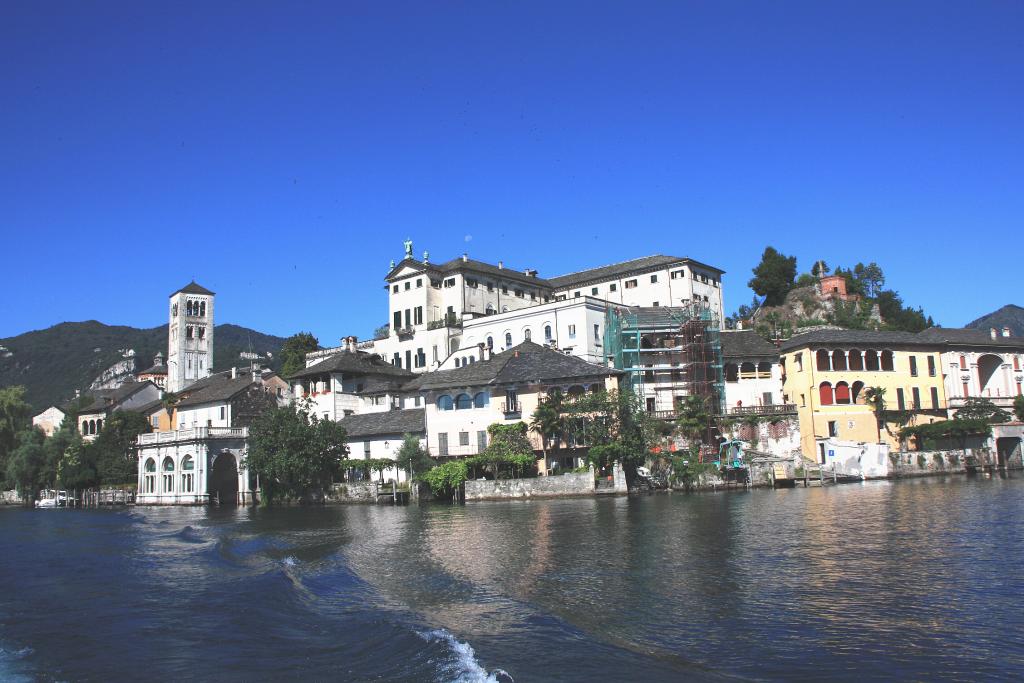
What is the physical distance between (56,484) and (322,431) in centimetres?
3844

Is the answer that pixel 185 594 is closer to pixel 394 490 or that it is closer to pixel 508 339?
pixel 394 490

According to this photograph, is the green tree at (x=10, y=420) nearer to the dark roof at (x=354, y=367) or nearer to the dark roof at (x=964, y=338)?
the dark roof at (x=354, y=367)

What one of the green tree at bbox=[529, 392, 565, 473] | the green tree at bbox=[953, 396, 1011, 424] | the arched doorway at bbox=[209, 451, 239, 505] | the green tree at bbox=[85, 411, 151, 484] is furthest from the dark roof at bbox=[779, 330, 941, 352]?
the green tree at bbox=[85, 411, 151, 484]

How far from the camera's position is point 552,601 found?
18.7 m

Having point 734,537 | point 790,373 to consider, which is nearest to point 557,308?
point 790,373

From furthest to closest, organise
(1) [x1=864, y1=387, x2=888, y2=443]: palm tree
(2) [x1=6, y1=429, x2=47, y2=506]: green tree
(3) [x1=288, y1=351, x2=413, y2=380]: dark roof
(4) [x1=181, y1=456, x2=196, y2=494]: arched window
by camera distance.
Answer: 1. (2) [x1=6, y1=429, x2=47, y2=506]: green tree
2. (3) [x1=288, y1=351, x2=413, y2=380]: dark roof
3. (4) [x1=181, y1=456, x2=196, y2=494]: arched window
4. (1) [x1=864, y1=387, x2=888, y2=443]: palm tree

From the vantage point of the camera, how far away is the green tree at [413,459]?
5700 cm

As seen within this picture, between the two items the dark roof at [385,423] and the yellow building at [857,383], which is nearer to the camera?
the dark roof at [385,423]

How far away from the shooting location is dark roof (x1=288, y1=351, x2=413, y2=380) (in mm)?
73062

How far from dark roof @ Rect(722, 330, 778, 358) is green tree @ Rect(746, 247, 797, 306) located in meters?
29.6

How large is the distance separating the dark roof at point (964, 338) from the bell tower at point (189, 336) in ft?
310

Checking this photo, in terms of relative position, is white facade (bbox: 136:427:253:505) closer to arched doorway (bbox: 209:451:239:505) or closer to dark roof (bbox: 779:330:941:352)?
arched doorway (bbox: 209:451:239:505)

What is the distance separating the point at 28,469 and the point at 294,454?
42.2m

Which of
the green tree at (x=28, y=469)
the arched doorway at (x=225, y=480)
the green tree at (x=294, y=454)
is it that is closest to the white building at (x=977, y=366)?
the green tree at (x=294, y=454)
